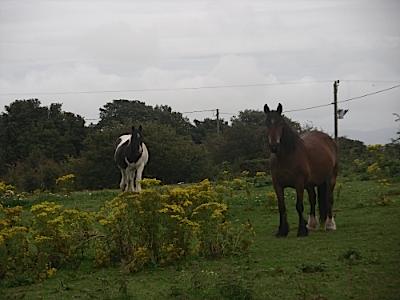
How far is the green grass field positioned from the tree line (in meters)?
10.0

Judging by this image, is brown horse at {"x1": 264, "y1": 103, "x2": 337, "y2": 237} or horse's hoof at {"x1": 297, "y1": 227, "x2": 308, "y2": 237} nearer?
brown horse at {"x1": 264, "y1": 103, "x2": 337, "y2": 237}

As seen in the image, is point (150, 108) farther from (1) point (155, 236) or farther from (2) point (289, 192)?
(1) point (155, 236)

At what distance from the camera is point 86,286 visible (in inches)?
308

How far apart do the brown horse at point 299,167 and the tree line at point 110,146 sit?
830 cm

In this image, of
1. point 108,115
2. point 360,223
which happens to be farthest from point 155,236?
point 108,115

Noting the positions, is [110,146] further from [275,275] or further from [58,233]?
[275,275]

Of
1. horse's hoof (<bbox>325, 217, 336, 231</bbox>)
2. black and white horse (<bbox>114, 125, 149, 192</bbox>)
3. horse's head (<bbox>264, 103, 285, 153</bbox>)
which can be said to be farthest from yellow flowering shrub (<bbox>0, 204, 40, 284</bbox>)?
black and white horse (<bbox>114, 125, 149, 192</bbox>)

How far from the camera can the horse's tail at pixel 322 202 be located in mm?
11509

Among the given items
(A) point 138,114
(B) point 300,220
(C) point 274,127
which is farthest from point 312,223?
(A) point 138,114

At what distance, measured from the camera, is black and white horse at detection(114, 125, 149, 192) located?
58.7ft

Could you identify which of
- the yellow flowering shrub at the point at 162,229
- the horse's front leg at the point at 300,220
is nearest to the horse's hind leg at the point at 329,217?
the horse's front leg at the point at 300,220

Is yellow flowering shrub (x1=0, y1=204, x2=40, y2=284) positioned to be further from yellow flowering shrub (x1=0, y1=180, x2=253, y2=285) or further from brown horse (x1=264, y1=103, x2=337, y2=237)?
brown horse (x1=264, y1=103, x2=337, y2=237)

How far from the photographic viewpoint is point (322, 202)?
461 inches

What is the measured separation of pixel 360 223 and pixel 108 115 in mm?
44639
